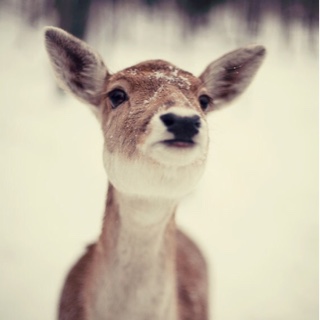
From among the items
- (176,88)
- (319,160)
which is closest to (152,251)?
(176,88)

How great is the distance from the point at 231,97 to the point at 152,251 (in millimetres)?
430

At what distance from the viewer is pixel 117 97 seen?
1102mm

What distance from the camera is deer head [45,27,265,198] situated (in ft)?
3.06

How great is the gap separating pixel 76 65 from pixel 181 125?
39 centimetres

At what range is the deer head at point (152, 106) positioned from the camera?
932mm

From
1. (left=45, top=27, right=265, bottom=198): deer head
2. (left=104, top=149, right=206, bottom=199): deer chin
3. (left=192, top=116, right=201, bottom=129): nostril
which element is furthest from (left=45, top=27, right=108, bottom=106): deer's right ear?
(left=192, top=116, right=201, bottom=129): nostril

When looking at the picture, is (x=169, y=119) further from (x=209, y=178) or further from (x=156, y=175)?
(x=209, y=178)

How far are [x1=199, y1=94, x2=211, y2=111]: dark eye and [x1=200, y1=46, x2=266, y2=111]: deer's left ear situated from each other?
65 mm

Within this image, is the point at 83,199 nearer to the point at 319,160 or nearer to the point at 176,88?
the point at 176,88

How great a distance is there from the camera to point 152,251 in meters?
1.08

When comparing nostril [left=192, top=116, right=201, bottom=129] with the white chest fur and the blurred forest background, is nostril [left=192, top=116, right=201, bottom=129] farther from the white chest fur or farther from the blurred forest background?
the blurred forest background

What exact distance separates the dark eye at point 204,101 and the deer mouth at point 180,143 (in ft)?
0.70

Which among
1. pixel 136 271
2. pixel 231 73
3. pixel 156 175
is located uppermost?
pixel 231 73

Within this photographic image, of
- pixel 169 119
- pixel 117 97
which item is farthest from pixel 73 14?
pixel 169 119
